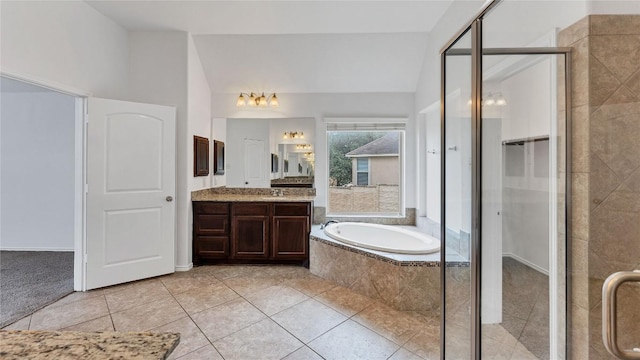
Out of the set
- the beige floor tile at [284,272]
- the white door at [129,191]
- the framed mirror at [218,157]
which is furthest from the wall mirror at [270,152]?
the beige floor tile at [284,272]

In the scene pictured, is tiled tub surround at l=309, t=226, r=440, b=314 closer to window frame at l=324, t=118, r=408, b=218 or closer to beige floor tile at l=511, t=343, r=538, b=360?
beige floor tile at l=511, t=343, r=538, b=360

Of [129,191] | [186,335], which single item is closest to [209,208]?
[129,191]

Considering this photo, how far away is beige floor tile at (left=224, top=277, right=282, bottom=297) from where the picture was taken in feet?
8.57

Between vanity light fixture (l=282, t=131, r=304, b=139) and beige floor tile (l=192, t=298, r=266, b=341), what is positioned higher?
vanity light fixture (l=282, t=131, r=304, b=139)

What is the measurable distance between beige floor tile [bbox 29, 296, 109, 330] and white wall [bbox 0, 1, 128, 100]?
1858 millimetres

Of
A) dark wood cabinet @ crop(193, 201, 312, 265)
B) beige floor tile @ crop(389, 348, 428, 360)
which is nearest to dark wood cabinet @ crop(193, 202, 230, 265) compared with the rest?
dark wood cabinet @ crop(193, 201, 312, 265)

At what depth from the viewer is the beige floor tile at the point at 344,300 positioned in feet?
7.48

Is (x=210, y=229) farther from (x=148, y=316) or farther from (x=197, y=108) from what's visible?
(x=197, y=108)

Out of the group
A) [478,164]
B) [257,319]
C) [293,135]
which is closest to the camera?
[478,164]

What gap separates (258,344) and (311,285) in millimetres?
968

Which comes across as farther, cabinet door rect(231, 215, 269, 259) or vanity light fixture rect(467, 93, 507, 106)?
cabinet door rect(231, 215, 269, 259)

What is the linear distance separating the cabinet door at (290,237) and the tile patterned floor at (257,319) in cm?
40

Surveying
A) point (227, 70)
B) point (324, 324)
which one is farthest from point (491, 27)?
point (227, 70)

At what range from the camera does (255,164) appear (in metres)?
3.86
